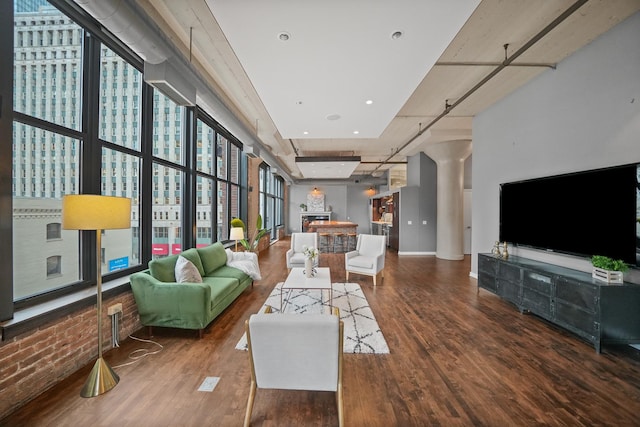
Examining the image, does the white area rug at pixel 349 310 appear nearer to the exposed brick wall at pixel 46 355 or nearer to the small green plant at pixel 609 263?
the exposed brick wall at pixel 46 355

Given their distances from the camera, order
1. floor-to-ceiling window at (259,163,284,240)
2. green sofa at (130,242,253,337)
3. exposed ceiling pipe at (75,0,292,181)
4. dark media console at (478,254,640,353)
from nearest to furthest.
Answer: exposed ceiling pipe at (75,0,292,181), dark media console at (478,254,640,353), green sofa at (130,242,253,337), floor-to-ceiling window at (259,163,284,240)

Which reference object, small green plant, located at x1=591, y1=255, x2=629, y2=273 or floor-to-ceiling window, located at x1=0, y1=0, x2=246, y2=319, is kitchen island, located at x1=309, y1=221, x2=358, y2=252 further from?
small green plant, located at x1=591, y1=255, x2=629, y2=273

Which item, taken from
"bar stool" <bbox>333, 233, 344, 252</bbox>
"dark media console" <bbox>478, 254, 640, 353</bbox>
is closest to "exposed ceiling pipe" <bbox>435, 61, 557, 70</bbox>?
"dark media console" <bbox>478, 254, 640, 353</bbox>

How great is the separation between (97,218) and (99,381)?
52.6 inches

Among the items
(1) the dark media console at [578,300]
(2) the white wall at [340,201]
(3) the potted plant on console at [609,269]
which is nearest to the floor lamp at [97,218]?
(1) the dark media console at [578,300]

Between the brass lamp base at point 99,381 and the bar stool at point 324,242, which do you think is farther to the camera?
the bar stool at point 324,242

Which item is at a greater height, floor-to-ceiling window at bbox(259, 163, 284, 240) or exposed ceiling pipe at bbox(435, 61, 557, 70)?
exposed ceiling pipe at bbox(435, 61, 557, 70)

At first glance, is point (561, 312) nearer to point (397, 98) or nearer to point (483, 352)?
point (483, 352)

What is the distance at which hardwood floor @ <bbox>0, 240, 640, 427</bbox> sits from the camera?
1.88 metres

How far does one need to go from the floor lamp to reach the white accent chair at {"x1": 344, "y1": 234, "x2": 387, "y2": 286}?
13.4ft

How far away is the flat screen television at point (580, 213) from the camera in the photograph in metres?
2.81

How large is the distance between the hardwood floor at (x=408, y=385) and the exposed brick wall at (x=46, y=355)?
0.31ft

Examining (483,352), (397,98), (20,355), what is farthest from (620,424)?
(20,355)

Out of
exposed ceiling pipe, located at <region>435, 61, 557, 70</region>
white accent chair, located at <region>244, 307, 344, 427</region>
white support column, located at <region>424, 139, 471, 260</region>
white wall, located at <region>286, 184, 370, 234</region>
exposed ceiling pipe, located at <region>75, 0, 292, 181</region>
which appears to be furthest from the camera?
white wall, located at <region>286, 184, 370, 234</region>
